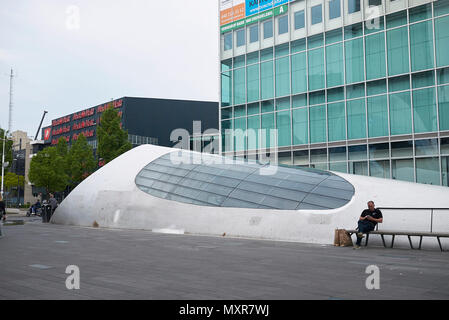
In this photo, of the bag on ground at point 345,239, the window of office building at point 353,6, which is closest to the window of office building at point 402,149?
the window of office building at point 353,6

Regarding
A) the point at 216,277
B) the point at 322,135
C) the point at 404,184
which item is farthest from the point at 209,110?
the point at 216,277

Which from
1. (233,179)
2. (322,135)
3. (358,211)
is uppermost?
(322,135)

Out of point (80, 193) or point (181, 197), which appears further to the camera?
point (80, 193)

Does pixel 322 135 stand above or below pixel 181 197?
above

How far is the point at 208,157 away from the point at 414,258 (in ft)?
43.5

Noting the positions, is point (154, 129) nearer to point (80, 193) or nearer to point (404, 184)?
point (80, 193)

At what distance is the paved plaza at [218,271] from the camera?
5.89m

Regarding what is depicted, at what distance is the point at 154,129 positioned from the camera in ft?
251

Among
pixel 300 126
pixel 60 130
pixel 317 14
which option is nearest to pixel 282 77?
pixel 300 126

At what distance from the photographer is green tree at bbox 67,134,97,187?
54.2 m

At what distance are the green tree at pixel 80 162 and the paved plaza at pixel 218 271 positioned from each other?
43546mm

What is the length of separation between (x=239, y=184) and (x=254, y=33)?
705 inches

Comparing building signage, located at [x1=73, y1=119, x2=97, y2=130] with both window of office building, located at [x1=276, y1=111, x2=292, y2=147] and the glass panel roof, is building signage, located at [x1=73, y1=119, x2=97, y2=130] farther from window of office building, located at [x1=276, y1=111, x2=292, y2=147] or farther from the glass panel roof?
the glass panel roof
